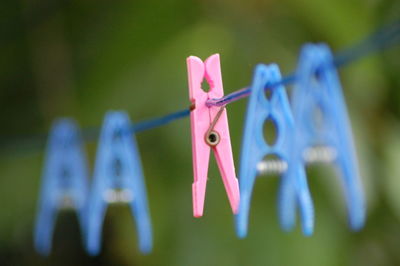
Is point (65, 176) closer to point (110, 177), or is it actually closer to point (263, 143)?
point (110, 177)

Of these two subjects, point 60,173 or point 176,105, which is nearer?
point 60,173

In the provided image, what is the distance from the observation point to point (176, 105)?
3.19ft

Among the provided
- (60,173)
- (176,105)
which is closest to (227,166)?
(60,173)

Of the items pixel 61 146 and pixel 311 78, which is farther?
pixel 61 146

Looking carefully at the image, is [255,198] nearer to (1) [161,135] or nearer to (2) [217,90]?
(1) [161,135]

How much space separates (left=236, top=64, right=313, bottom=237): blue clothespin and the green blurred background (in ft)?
1.69

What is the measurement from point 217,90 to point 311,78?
0.31 feet

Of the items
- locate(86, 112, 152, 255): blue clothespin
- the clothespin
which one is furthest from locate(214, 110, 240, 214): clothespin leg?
locate(86, 112, 152, 255): blue clothespin

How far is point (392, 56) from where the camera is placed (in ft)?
3.49

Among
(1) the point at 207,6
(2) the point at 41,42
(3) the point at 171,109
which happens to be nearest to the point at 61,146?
(3) the point at 171,109

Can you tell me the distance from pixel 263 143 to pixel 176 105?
599mm

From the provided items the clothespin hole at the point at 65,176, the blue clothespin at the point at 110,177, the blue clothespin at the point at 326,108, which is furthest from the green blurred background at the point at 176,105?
the blue clothespin at the point at 326,108

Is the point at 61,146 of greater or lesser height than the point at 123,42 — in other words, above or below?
below

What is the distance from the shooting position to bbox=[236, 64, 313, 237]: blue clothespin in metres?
0.36
